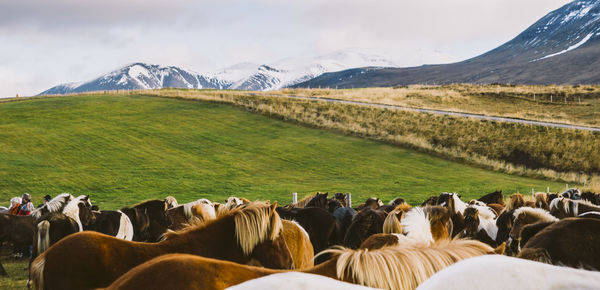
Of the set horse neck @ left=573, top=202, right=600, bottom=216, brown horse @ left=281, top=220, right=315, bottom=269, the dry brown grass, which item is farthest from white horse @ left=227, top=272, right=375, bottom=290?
the dry brown grass

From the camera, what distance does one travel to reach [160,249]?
4926mm

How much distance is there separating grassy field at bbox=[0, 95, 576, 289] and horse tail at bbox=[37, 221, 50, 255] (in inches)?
654

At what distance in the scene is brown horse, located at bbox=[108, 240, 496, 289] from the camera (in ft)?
9.67

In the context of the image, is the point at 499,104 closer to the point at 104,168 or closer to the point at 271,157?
the point at 271,157

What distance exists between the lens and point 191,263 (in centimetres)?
303

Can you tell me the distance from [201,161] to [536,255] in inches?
1411

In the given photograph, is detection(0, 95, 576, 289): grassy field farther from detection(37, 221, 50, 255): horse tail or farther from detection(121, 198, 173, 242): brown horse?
detection(37, 221, 50, 255): horse tail

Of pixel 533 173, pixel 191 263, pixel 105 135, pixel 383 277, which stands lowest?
pixel 533 173

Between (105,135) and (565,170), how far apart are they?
129ft

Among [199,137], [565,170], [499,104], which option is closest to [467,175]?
[565,170]

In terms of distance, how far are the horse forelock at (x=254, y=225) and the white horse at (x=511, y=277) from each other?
3607mm

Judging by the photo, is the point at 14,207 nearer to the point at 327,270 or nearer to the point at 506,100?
the point at 327,270

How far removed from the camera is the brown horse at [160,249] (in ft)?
16.3

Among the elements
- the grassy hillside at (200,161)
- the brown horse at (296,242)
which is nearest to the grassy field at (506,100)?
the grassy hillside at (200,161)
